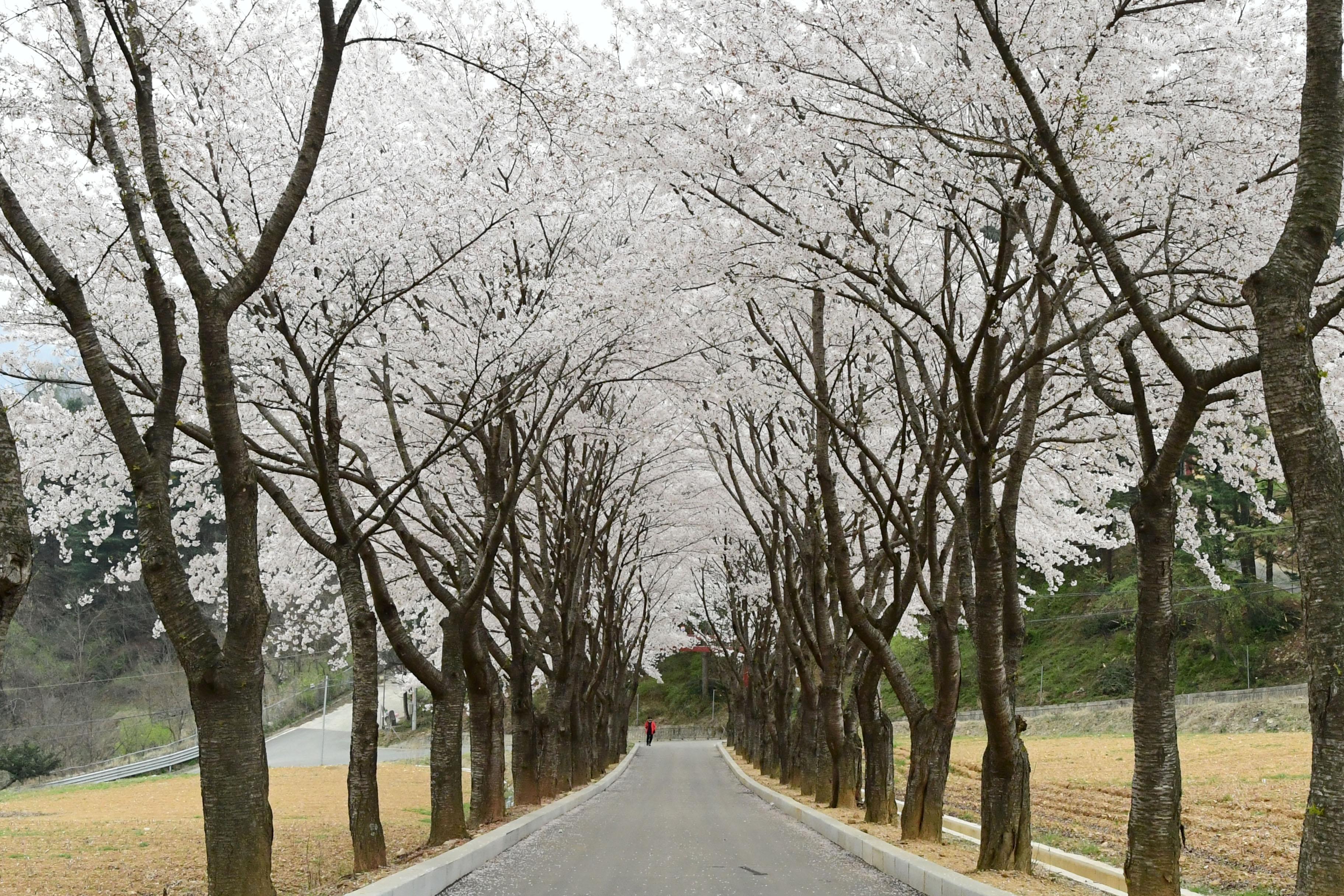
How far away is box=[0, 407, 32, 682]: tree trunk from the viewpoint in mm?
4961

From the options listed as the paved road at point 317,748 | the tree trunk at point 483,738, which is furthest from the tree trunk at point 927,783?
the paved road at point 317,748

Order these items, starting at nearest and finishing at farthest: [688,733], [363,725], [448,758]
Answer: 1. [363,725]
2. [448,758]
3. [688,733]

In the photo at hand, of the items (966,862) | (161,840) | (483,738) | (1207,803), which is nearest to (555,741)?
(483,738)

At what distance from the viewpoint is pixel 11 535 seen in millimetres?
4988

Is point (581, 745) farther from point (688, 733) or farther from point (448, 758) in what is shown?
point (688, 733)

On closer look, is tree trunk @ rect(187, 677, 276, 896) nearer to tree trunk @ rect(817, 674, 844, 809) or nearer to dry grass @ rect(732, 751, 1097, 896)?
dry grass @ rect(732, 751, 1097, 896)

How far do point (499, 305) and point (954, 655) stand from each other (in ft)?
21.7

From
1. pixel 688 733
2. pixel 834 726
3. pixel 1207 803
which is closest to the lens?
pixel 1207 803

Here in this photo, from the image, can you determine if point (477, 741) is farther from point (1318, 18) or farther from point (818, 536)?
point (1318, 18)

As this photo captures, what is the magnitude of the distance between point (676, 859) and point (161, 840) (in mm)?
8647

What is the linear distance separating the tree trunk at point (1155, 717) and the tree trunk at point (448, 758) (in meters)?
7.36

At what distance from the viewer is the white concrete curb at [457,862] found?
782cm

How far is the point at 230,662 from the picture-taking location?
6.55 m

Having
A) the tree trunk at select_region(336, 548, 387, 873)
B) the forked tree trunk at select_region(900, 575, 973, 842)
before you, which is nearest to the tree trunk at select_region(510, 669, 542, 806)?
the tree trunk at select_region(336, 548, 387, 873)
